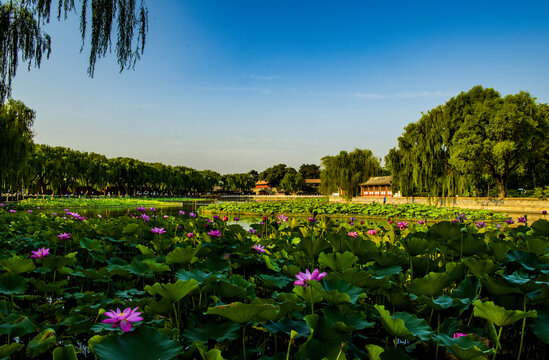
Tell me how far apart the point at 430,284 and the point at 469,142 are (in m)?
22.6

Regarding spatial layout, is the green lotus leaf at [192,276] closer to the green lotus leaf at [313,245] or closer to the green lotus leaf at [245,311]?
the green lotus leaf at [245,311]

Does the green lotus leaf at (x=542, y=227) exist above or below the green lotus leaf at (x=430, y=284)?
above

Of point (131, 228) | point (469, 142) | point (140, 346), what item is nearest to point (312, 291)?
point (140, 346)

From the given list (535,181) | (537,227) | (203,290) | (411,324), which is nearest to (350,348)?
(411,324)

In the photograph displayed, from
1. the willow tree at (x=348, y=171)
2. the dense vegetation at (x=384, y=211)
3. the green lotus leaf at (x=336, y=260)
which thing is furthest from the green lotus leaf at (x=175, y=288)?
the willow tree at (x=348, y=171)

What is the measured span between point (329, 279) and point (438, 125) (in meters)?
21.6

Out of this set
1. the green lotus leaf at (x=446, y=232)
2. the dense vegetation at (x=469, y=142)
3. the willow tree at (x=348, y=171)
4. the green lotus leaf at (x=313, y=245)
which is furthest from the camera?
the willow tree at (x=348, y=171)

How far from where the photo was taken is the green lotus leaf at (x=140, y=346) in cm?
74

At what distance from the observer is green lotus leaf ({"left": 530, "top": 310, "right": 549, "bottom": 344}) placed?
0.99 m

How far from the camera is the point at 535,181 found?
1073 inches

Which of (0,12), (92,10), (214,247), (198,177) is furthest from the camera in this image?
(198,177)

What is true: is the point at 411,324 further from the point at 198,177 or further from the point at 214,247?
the point at 198,177

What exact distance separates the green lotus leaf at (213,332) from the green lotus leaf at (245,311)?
5 cm

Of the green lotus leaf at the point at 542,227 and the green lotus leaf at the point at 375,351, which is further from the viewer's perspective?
the green lotus leaf at the point at 542,227
